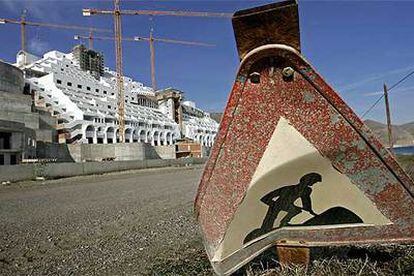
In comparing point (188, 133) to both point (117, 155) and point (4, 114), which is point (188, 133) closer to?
point (117, 155)

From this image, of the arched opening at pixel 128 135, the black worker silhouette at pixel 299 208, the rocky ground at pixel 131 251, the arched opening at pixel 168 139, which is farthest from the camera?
the arched opening at pixel 168 139

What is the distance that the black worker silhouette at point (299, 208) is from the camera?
2549 millimetres

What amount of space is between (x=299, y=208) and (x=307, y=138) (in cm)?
56

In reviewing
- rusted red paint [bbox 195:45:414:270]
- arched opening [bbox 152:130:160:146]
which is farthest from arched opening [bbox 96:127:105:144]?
rusted red paint [bbox 195:45:414:270]

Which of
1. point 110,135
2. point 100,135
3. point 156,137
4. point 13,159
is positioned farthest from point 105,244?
point 156,137

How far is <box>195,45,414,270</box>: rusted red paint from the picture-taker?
2.41 m

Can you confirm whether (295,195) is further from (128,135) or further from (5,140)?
(128,135)

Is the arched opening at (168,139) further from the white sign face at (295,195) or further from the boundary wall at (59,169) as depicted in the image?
the white sign face at (295,195)

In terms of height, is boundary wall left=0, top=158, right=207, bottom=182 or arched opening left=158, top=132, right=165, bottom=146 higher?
arched opening left=158, top=132, right=165, bottom=146

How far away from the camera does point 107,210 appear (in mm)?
9227

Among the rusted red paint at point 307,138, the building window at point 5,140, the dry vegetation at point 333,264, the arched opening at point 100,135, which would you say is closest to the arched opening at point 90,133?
the arched opening at point 100,135

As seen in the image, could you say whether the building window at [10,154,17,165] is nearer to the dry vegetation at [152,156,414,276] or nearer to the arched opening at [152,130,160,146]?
the dry vegetation at [152,156,414,276]

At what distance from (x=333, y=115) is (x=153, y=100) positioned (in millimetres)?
106688

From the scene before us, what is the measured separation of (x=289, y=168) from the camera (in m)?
2.55
